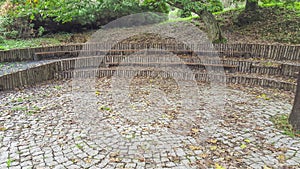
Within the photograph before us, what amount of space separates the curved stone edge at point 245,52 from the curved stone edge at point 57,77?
125 cm

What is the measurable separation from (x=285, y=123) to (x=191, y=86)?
9.24 ft

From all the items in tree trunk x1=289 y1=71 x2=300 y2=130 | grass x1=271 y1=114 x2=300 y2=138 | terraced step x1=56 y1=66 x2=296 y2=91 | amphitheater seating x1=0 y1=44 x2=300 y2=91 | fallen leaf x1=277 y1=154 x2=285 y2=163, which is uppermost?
amphitheater seating x1=0 y1=44 x2=300 y2=91

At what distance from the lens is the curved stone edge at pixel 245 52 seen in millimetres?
7324

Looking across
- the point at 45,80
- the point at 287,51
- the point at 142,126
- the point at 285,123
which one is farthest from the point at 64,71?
the point at 287,51

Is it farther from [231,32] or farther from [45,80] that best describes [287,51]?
[45,80]

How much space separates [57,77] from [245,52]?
6.22 metres

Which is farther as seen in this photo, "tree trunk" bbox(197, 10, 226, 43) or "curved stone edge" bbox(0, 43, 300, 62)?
"tree trunk" bbox(197, 10, 226, 43)

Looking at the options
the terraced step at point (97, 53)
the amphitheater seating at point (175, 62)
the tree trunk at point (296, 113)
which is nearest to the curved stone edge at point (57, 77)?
the amphitheater seating at point (175, 62)

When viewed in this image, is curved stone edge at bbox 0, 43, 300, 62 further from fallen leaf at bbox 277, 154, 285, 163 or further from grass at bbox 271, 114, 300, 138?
fallen leaf at bbox 277, 154, 285, 163

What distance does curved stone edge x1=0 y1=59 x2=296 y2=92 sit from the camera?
243 inches

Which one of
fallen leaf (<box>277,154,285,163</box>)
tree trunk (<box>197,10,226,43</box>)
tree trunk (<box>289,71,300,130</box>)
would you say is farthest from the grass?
tree trunk (<box>197,10,226,43</box>)

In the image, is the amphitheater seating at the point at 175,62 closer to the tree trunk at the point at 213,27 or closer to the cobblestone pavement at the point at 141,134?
the tree trunk at the point at 213,27

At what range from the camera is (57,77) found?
743 centimetres

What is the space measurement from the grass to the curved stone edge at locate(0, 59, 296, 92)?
199 centimetres
